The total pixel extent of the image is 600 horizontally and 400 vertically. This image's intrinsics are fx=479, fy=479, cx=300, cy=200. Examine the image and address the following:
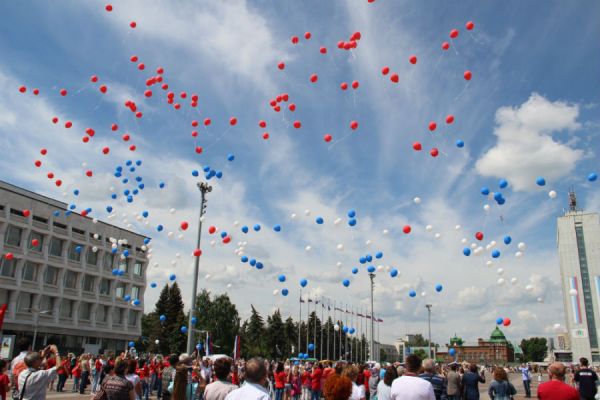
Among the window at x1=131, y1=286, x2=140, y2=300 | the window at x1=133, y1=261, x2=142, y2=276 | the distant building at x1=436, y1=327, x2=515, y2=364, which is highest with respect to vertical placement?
the window at x1=133, y1=261, x2=142, y2=276

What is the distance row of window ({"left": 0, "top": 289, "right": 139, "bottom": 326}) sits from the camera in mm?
38344

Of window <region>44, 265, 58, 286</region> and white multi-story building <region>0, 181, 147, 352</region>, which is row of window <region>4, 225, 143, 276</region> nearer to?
white multi-story building <region>0, 181, 147, 352</region>

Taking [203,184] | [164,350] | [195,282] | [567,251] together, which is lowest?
[164,350]

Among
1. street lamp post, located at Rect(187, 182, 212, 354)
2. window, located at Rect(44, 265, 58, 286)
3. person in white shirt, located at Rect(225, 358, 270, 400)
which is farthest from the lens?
window, located at Rect(44, 265, 58, 286)

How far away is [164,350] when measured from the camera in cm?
6412

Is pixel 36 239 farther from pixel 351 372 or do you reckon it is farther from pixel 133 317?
pixel 351 372

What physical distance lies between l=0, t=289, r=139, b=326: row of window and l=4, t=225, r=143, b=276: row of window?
3.76 metres

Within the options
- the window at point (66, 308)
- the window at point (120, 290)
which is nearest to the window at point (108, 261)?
the window at point (120, 290)

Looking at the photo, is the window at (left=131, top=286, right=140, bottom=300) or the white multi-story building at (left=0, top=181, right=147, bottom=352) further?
Answer: the window at (left=131, top=286, right=140, bottom=300)

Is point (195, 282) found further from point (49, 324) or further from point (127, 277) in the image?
point (127, 277)

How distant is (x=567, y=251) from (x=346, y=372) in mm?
105260

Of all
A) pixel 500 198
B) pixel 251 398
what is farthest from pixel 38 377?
pixel 500 198

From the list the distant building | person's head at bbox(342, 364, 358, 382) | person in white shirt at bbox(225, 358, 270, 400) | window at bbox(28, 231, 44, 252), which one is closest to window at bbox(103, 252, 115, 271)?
window at bbox(28, 231, 44, 252)

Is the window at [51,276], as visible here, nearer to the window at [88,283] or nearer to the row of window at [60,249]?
the row of window at [60,249]
